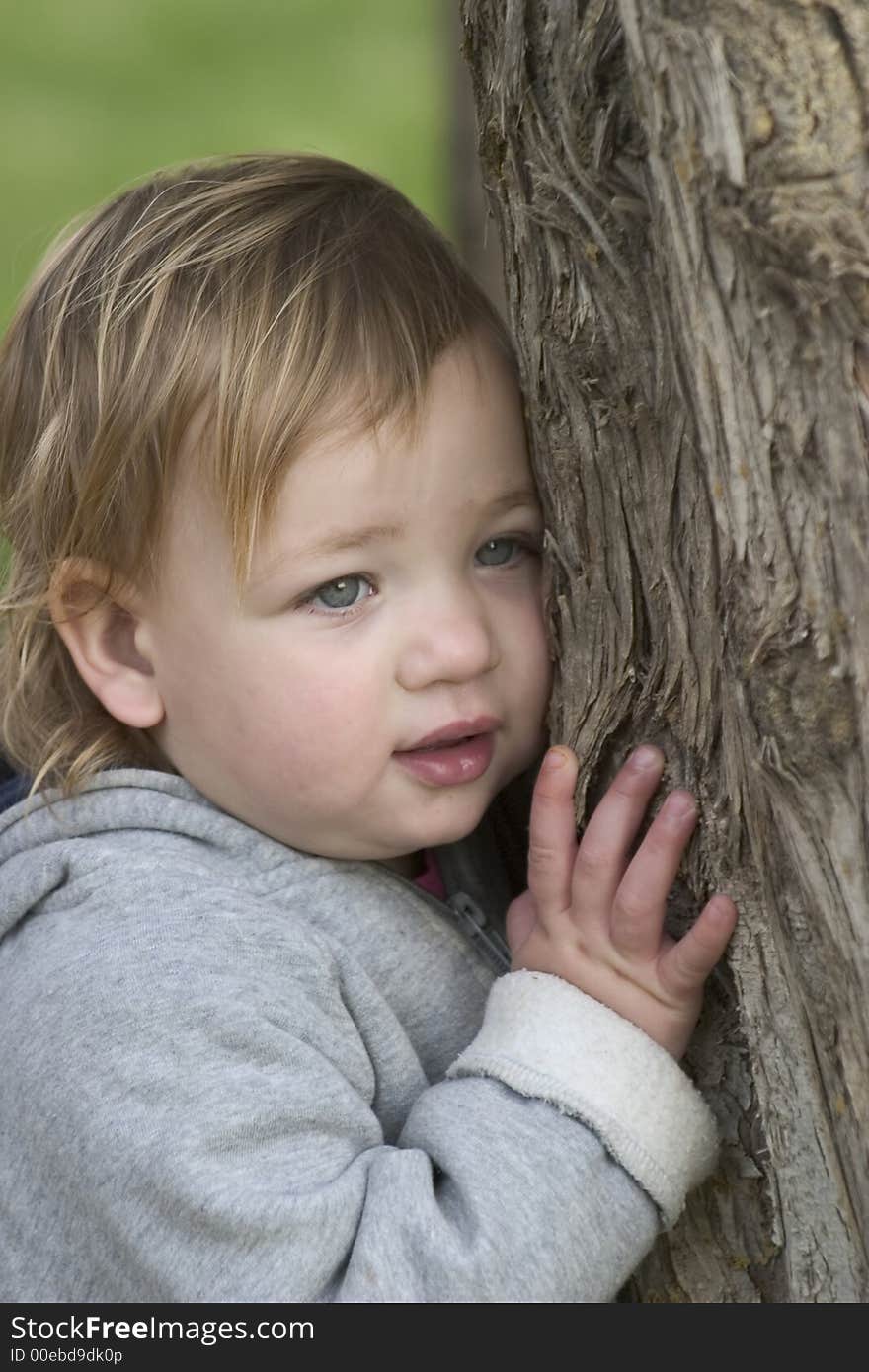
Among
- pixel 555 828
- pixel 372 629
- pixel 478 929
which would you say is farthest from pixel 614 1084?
pixel 372 629

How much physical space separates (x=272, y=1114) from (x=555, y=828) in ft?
1.37

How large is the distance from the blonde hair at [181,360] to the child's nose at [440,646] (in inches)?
7.5

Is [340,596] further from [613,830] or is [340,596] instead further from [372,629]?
[613,830]

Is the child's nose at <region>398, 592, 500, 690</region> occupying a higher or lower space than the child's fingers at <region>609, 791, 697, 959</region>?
higher

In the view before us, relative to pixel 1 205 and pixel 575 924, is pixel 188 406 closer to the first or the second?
pixel 575 924

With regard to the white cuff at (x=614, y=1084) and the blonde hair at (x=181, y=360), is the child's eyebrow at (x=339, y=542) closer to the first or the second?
the blonde hair at (x=181, y=360)

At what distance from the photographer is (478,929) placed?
1.85 meters

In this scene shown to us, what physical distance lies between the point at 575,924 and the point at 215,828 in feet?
1.37

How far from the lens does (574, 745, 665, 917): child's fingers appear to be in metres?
1.52

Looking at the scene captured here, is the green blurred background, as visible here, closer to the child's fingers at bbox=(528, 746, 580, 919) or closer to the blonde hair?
the blonde hair

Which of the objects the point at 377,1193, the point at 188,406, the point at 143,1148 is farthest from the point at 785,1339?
the point at 188,406

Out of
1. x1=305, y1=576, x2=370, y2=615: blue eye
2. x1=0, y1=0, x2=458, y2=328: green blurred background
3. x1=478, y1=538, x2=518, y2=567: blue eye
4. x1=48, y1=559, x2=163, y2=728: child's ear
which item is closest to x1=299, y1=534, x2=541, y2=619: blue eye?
x1=305, y1=576, x2=370, y2=615: blue eye

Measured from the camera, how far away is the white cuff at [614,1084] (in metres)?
1.49

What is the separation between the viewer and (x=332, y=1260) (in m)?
1.42
